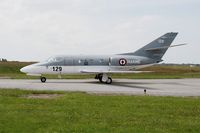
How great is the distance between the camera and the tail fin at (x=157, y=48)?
126ft

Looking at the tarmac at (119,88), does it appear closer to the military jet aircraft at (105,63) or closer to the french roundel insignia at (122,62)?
the military jet aircraft at (105,63)

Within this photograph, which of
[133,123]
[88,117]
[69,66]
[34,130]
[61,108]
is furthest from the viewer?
[69,66]

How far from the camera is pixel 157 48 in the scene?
38.2 metres

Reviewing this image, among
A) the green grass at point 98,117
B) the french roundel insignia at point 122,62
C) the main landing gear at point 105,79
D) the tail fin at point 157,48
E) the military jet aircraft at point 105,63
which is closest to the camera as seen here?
the green grass at point 98,117

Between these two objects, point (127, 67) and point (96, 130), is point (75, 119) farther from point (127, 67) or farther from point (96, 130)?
point (127, 67)

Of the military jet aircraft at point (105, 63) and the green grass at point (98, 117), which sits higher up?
the military jet aircraft at point (105, 63)

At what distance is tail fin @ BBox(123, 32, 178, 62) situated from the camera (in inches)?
1515

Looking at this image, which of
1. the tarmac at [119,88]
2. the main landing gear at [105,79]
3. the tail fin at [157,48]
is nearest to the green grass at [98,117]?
the tarmac at [119,88]

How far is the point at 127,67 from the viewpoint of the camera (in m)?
37.9

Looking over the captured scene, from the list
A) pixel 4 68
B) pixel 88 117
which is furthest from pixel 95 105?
pixel 4 68

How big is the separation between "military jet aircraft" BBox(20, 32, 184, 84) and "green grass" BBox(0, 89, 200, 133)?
19.7 metres

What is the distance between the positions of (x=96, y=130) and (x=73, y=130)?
0.53 meters

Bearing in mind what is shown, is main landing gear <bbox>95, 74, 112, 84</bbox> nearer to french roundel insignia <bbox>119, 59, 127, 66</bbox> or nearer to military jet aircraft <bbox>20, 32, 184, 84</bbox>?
military jet aircraft <bbox>20, 32, 184, 84</bbox>

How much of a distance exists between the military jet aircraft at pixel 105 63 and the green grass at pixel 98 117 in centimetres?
1971
